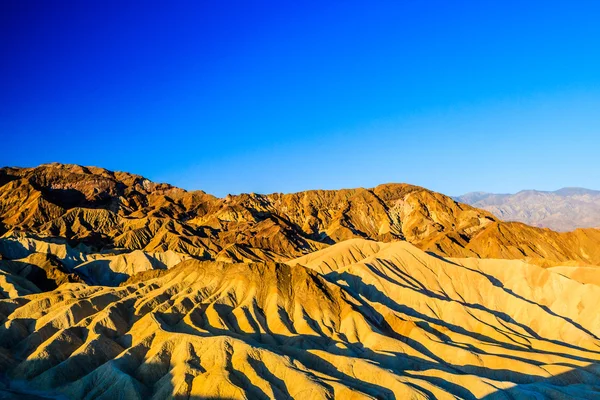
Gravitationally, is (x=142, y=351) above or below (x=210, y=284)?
below

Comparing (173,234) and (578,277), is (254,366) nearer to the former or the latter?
(578,277)

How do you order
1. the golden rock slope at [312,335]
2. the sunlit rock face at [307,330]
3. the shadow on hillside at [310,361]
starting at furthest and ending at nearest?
1. the sunlit rock face at [307,330]
2. the golden rock slope at [312,335]
3. the shadow on hillside at [310,361]

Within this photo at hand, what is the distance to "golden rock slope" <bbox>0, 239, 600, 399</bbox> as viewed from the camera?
176 ft

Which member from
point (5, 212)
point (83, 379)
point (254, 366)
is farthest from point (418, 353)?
point (5, 212)

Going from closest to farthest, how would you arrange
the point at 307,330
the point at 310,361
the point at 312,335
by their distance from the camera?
1. the point at 310,361
2. the point at 312,335
3. the point at 307,330

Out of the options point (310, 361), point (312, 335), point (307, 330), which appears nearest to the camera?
point (310, 361)

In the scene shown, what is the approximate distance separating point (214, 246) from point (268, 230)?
28324 millimetres

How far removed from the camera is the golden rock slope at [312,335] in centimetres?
5366

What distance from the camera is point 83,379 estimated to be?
55844mm

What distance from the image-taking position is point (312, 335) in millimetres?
72000

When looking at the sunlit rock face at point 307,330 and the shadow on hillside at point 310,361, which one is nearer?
the shadow on hillside at point 310,361

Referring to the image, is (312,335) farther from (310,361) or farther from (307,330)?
(310,361)

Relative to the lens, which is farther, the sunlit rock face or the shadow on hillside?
the sunlit rock face

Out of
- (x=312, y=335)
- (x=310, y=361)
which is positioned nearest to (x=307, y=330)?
(x=312, y=335)
